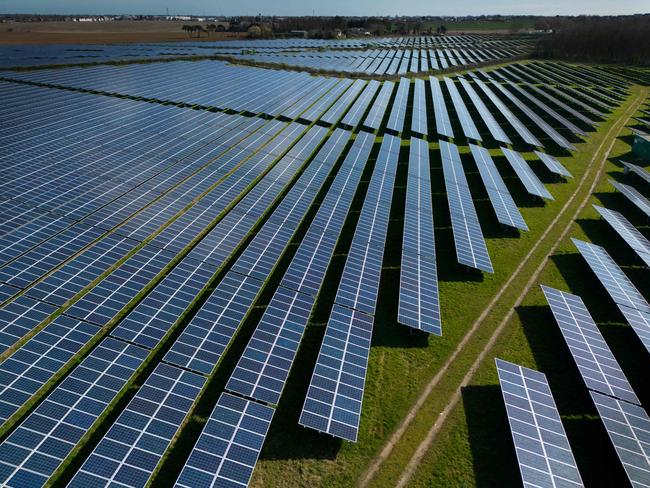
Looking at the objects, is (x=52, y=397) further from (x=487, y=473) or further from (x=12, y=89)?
(x=12, y=89)

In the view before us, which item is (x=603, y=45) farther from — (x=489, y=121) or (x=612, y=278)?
(x=612, y=278)

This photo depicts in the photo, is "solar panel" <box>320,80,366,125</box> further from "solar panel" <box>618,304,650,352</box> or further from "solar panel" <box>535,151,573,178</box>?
"solar panel" <box>618,304,650,352</box>

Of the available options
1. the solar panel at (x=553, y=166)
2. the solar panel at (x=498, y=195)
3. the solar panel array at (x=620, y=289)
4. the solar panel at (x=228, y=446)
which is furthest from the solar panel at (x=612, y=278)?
the solar panel at (x=228, y=446)

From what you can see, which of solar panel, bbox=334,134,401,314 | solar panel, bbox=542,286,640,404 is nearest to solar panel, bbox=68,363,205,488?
solar panel, bbox=334,134,401,314

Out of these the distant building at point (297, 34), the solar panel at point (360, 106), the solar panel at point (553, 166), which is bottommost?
the distant building at point (297, 34)

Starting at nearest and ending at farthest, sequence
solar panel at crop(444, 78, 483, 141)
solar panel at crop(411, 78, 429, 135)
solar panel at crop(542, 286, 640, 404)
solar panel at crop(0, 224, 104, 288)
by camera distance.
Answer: solar panel at crop(542, 286, 640, 404)
solar panel at crop(0, 224, 104, 288)
solar panel at crop(444, 78, 483, 141)
solar panel at crop(411, 78, 429, 135)

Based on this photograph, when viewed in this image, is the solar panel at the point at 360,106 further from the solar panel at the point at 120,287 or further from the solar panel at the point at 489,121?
the solar panel at the point at 120,287

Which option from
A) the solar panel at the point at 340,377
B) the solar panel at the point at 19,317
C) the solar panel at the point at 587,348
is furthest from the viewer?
the solar panel at the point at 587,348
